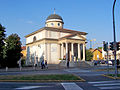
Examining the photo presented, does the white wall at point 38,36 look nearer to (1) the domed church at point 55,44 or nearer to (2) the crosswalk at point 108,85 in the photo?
(1) the domed church at point 55,44

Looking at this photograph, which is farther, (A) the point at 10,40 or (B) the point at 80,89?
(A) the point at 10,40

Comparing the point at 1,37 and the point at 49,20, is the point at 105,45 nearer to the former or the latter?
the point at 1,37

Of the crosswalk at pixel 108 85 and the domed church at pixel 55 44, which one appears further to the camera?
the domed church at pixel 55 44

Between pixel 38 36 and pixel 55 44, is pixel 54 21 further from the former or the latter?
pixel 55 44

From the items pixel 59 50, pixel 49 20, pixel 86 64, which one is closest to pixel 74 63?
pixel 86 64

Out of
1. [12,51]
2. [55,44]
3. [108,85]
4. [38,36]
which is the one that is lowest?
[108,85]

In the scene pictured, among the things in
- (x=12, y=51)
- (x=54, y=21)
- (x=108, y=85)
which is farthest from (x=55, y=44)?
(x=108, y=85)

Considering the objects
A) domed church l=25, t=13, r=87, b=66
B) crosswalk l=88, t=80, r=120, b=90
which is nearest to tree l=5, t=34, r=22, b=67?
domed church l=25, t=13, r=87, b=66

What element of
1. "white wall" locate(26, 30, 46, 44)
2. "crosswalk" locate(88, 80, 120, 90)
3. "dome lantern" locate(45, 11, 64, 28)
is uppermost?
"dome lantern" locate(45, 11, 64, 28)

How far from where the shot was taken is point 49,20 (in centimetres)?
5859

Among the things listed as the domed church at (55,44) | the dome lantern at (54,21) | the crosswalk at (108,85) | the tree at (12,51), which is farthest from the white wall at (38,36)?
the crosswalk at (108,85)

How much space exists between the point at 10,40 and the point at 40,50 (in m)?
12.1

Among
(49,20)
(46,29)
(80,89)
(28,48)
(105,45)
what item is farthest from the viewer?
(28,48)

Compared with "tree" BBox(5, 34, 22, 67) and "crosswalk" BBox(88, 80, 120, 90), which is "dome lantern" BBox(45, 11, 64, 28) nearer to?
"tree" BBox(5, 34, 22, 67)
